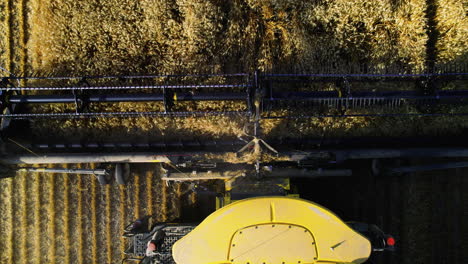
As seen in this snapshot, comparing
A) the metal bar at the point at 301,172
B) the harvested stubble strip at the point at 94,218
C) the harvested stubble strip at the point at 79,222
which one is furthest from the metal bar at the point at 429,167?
the harvested stubble strip at the point at 79,222

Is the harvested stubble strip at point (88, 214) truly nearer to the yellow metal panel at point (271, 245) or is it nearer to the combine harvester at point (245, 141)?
the combine harvester at point (245, 141)

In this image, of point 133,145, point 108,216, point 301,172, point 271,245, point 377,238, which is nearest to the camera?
point 271,245

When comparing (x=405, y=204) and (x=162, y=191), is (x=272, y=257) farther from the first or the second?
(x=405, y=204)

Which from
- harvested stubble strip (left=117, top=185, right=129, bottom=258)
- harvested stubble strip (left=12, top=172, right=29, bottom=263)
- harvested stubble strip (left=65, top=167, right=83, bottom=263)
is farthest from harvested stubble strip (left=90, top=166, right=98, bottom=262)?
harvested stubble strip (left=12, top=172, right=29, bottom=263)

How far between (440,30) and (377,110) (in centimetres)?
87

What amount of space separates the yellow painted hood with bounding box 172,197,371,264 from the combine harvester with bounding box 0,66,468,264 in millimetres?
246

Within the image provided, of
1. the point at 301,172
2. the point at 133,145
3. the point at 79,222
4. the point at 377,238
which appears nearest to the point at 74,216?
the point at 79,222

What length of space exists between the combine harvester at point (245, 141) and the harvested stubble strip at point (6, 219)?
0.31 metres

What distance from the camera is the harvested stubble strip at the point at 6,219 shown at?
2887 millimetres

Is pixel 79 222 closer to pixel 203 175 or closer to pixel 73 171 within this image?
pixel 73 171

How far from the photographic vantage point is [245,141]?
8.32 ft

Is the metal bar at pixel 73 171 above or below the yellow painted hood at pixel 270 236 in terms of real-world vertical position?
above

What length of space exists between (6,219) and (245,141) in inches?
90.7

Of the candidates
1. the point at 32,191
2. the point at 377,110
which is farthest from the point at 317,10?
the point at 32,191
